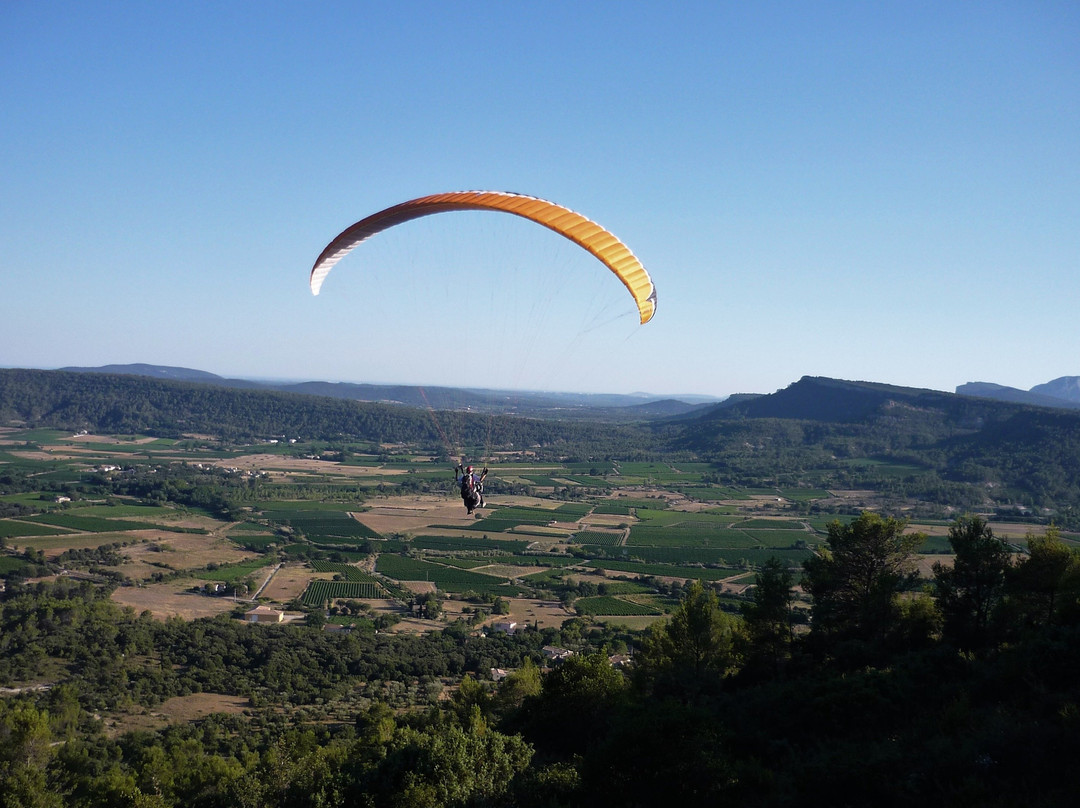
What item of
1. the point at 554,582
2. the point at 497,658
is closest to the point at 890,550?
the point at 497,658

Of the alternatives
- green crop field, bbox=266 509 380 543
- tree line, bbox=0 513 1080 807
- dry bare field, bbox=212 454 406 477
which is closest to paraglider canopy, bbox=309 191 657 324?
tree line, bbox=0 513 1080 807

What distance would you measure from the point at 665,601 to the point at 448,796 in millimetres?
31364

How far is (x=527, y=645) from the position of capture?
104 feet

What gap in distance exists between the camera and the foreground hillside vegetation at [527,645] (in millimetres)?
10562

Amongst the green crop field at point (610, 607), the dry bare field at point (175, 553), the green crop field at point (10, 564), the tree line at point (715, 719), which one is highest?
the tree line at point (715, 719)

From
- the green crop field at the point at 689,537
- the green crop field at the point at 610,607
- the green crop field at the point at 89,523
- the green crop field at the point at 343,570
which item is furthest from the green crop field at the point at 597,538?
the green crop field at the point at 89,523

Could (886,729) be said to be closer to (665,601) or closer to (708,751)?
(708,751)

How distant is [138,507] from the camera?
66125mm

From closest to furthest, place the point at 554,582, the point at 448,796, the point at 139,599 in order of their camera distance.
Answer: the point at 448,796 → the point at 139,599 → the point at 554,582

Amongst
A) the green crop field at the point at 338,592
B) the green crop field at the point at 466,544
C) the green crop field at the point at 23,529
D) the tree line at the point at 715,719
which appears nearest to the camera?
the tree line at the point at 715,719

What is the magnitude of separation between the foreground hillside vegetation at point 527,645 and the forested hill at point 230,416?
5014 centimetres

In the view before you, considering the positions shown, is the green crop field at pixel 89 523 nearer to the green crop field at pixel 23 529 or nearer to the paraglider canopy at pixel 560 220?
the green crop field at pixel 23 529

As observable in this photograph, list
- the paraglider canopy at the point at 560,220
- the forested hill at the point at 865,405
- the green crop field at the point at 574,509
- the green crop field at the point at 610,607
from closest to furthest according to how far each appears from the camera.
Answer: the paraglider canopy at the point at 560,220, the green crop field at the point at 610,607, the green crop field at the point at 574,509, the forested hill at the point at 865,405

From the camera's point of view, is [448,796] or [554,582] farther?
[554,582]
